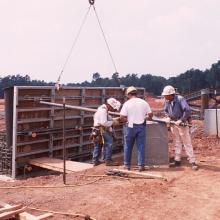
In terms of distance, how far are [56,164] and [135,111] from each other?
10.3ft

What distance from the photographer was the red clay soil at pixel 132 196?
21.2 ft

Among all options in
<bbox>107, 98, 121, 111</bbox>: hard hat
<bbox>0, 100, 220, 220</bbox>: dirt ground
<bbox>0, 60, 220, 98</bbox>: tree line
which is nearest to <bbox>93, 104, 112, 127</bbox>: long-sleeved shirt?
<bbox>107, 98, 121, 111</bbox>: hard hat

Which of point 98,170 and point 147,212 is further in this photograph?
point 98,170

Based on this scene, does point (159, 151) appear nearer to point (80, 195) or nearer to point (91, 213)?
point (80, 195)

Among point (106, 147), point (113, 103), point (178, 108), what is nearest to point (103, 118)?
point (113, 103)

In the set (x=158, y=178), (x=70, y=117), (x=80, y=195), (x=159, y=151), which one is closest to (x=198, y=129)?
(x=70, y=117)

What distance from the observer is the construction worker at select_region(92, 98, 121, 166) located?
33.6 feet

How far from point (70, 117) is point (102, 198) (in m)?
5.98

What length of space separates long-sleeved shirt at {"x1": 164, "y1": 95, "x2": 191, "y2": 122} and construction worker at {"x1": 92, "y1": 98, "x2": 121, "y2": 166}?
133 centimetres

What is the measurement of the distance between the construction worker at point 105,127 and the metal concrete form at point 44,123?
207cm

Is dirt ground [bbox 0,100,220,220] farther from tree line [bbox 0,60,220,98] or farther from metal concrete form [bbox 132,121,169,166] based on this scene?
tree line [bbox 0,60,220,98]

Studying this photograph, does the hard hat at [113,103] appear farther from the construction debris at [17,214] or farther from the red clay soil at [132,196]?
the construction debris at [17,214]

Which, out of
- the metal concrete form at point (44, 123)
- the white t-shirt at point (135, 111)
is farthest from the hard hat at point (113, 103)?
the metal concrete form at point (44, 123)

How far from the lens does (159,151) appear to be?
32.9ft
